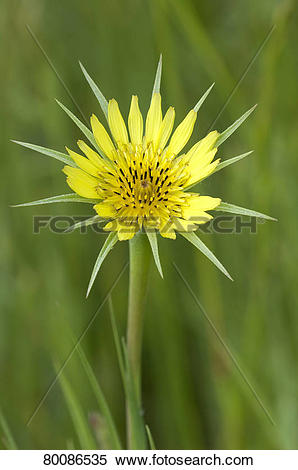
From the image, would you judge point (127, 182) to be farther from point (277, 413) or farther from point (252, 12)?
point (252, 12)

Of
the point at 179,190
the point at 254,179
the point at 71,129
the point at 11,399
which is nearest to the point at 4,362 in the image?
the point at 11,399

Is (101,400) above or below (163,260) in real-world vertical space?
below

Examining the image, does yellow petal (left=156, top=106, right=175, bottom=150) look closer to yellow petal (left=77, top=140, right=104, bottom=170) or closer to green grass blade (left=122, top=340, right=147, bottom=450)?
yellow petal (left=77, top=140, right=104, bottom=170)

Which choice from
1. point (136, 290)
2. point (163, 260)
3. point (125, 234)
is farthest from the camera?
point (163, 260)

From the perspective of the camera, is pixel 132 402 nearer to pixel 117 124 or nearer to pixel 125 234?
pixel 125 234

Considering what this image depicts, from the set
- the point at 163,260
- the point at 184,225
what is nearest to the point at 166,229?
the point at 184,225

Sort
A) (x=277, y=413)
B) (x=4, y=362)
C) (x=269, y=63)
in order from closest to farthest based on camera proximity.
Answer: (x=269, y=63), (x=277, y=413), (x=4, y=362)
